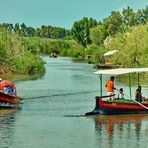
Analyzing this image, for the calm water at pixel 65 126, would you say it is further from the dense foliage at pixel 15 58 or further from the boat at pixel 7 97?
the dense foliage at pixel 15 58

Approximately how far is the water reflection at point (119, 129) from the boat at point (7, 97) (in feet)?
23.7

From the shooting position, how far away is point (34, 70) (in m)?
77.9

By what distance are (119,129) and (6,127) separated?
20.8 ft

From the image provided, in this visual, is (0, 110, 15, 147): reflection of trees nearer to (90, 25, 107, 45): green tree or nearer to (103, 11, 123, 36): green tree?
(103, 11, 123, 36): green tree

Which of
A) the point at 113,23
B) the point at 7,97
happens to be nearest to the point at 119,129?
→ the point at 7,97

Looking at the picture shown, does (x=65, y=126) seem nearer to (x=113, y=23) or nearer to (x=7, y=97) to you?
A: (x=7, y=97)

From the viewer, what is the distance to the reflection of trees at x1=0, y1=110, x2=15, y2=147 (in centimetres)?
2843

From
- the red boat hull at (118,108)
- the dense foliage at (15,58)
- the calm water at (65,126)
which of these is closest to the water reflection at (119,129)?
the calm water at (65,126)

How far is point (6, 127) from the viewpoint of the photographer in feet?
107

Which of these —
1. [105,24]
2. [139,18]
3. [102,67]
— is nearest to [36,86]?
[102,67]

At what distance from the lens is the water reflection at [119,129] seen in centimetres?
2867

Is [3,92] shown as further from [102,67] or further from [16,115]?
[102,67]

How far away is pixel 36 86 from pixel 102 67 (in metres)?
36.3

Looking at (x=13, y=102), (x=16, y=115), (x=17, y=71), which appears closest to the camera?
(x=16, y=115)
